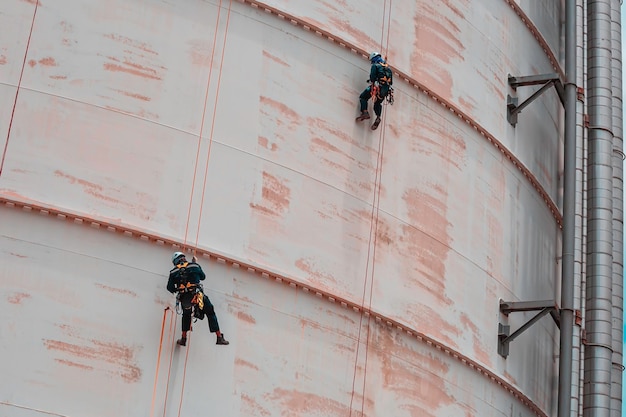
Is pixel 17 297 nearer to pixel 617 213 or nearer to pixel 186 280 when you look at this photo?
pixel 186 280

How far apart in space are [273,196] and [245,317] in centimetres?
150

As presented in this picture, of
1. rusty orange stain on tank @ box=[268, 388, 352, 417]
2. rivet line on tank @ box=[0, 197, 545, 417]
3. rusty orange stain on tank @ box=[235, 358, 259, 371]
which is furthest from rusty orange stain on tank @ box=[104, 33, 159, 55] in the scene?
rusty orange stain on tank @ box=[268, 388, 352, 417]

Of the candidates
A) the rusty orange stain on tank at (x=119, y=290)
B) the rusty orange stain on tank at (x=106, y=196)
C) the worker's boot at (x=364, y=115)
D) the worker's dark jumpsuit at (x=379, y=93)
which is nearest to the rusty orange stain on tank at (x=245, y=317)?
the rusty orange stain on tank at (x=119, y=290)

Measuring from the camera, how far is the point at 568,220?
2067 centimetres

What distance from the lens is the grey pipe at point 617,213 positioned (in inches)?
846

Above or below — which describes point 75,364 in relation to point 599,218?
below

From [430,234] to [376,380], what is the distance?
2223 mm

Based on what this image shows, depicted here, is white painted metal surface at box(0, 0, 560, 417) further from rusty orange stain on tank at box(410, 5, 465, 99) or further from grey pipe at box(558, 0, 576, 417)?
grey pipe at box(558, 0, 576, 417)

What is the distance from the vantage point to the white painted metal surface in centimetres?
1486

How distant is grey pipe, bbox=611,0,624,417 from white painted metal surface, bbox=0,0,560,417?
9.27 feet

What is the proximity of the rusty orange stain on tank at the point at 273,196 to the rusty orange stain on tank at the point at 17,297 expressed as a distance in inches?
116

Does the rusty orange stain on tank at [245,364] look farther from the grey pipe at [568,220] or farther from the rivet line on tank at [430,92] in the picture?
the grey pipe at [568,220]

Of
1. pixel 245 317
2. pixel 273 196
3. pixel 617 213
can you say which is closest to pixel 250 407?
pixel 245 317

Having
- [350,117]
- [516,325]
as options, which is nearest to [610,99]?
[516,325]
